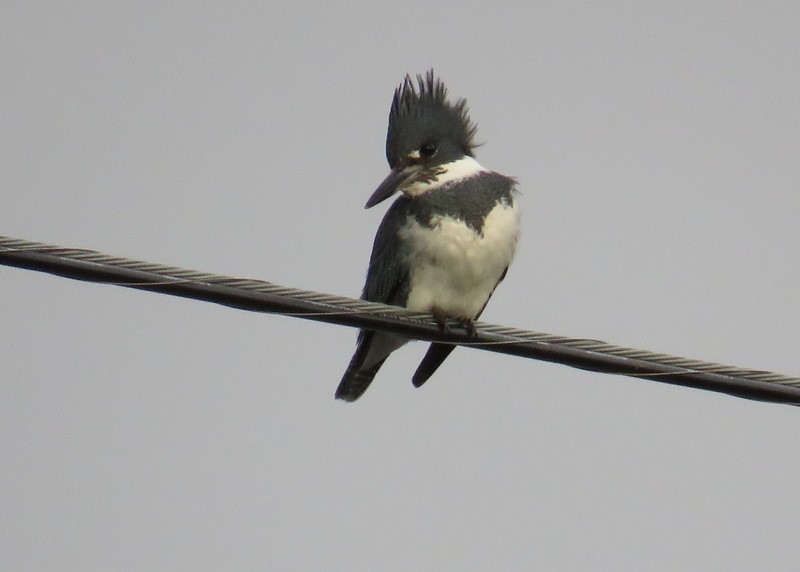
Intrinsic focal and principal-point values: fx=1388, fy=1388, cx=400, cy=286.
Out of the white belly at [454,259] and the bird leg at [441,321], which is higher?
the white belly at [454,259]

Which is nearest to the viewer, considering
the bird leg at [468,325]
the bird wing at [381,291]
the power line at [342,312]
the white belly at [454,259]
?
the power line at [342,312]

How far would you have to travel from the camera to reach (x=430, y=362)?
19.0ft

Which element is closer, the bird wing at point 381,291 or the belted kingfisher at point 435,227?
the belted kingfisher at point 435,227

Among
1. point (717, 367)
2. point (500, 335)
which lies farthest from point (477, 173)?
point (717, 367)

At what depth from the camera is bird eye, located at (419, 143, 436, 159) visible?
18.9ft

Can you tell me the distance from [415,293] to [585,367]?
1.62m

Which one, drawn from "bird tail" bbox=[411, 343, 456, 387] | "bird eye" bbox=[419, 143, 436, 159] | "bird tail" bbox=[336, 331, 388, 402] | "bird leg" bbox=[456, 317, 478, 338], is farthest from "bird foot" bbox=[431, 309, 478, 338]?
"bird tail" bbox=[336, 331, 388, 402]

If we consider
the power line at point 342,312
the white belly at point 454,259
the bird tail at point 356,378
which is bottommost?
Result: the bird tail at point 356,378

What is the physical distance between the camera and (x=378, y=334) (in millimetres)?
5930

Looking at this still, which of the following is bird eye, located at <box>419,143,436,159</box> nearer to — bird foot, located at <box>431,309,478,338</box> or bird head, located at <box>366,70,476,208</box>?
bird head, located at <box>366,70,476,208</box>

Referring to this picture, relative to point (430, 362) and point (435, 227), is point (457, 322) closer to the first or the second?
point (435, 227)

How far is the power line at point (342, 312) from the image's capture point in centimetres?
354

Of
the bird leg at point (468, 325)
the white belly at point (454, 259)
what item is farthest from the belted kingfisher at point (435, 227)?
the bird leg at point (468, 325)

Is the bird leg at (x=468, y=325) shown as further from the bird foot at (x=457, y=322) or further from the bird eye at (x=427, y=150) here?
the bird eye at (x=427, y=150)
